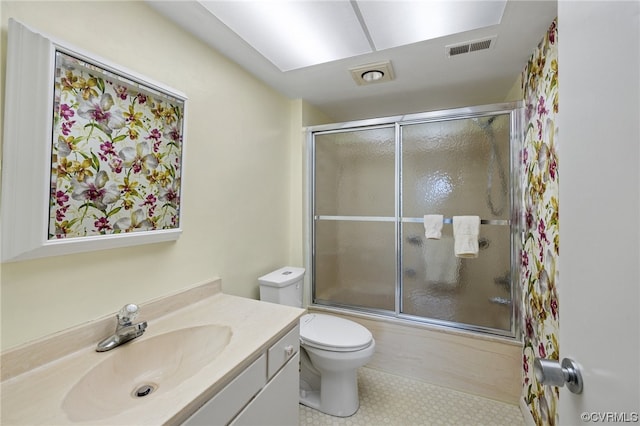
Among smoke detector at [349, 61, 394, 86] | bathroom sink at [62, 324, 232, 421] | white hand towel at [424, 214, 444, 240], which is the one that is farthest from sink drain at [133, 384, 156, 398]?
smoke detector at [349, 61, 394, 86]

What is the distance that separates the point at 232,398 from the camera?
87 cm

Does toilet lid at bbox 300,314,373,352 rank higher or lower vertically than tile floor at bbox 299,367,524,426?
higher

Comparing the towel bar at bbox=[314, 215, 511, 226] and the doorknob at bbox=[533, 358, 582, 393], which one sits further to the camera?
the towel bar at bbox=[314, 215, 511, 226]

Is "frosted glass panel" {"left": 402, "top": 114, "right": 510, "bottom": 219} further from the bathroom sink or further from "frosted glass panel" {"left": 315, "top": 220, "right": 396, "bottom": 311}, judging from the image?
the bathroom sink

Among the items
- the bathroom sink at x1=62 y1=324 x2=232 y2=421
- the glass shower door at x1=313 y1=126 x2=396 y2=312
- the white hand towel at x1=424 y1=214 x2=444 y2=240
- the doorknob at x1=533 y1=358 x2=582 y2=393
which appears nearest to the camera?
the doorknob at x1=533 y1=358 x2=582 y2=393

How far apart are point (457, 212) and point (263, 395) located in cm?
160

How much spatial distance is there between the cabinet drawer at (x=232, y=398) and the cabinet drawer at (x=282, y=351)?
38mm

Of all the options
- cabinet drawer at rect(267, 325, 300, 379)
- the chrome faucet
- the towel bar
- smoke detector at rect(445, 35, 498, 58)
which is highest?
smoke detector at rect(445, 35, 498, 58)

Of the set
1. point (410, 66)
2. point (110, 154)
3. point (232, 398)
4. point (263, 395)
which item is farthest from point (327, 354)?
point (410, 66)

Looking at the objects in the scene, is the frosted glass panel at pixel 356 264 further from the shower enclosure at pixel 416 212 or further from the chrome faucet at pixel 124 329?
the chrome faucet at pixel 124 329

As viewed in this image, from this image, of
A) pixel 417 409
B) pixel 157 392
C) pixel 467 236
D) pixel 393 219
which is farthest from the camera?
pixel 393 219

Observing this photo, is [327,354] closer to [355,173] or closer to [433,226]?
[433,226]

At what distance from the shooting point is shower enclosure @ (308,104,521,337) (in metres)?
1.79

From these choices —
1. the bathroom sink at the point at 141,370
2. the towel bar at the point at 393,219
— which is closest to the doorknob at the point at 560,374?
the bathroom sink at the point at 141,370
